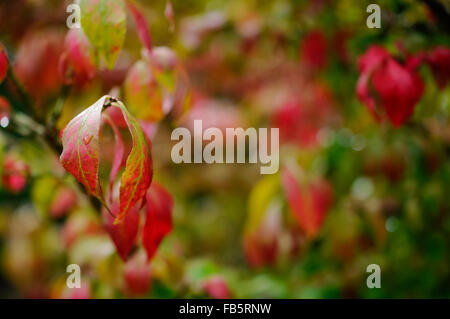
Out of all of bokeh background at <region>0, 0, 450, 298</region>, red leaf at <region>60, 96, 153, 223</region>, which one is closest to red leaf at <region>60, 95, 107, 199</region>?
red leaf at <region>60, 96, 153, 223</region>

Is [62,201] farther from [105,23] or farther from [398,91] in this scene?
[398,91]

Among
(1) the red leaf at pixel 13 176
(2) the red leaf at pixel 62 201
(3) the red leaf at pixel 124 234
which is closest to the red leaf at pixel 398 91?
(3) the red leaf at pixel 124 234

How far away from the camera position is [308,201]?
1101 millimetres

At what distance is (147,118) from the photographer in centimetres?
81

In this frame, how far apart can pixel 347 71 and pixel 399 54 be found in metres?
0.48

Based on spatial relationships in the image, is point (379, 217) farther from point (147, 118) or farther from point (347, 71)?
Answer: point (147, 118)

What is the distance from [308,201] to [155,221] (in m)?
0.48

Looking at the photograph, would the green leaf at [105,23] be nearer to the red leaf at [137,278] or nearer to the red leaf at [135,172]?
the red leaf at [135,172]

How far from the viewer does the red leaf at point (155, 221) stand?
71cm

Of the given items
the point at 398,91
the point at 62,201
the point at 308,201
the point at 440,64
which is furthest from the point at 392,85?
the point at 62,201

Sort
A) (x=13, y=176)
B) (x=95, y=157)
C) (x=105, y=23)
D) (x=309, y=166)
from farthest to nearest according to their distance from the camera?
(x=309, y=166)
(x=13, y=176)
(x=105, y=23)
(x=95, y=157)

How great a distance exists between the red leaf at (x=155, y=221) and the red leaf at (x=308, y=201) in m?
0.38

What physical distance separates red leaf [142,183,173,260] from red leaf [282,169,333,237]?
0.38 meters
